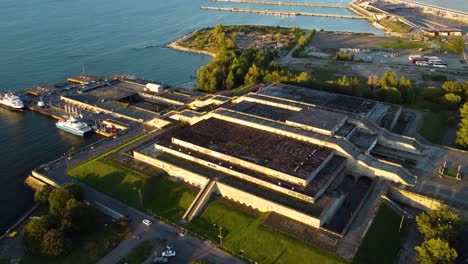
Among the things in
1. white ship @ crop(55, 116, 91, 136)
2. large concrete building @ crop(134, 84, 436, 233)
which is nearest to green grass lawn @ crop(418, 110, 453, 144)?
large concrete building @ crop(134, 84, 436, 233)

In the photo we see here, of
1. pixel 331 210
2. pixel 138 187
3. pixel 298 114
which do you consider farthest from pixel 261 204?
pixel 298 114

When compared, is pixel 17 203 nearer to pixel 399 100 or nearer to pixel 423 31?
pixel 399 100

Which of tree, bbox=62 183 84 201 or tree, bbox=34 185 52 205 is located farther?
tree, bbox=34 185 52 205

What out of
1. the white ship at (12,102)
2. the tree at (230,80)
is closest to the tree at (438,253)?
the tree at (230,80)

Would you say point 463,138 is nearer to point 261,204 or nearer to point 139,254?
point 261,204

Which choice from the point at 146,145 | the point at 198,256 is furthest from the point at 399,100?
the point at 198,256

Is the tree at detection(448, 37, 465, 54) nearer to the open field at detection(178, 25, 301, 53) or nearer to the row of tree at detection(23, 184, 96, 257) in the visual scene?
the open field at detection(178, 25, 301, 53)

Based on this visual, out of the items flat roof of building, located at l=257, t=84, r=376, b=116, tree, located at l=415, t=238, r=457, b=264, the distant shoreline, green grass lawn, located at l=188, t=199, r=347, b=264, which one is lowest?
green grass lawn, located at l=188, t=199, r=347, b=264
